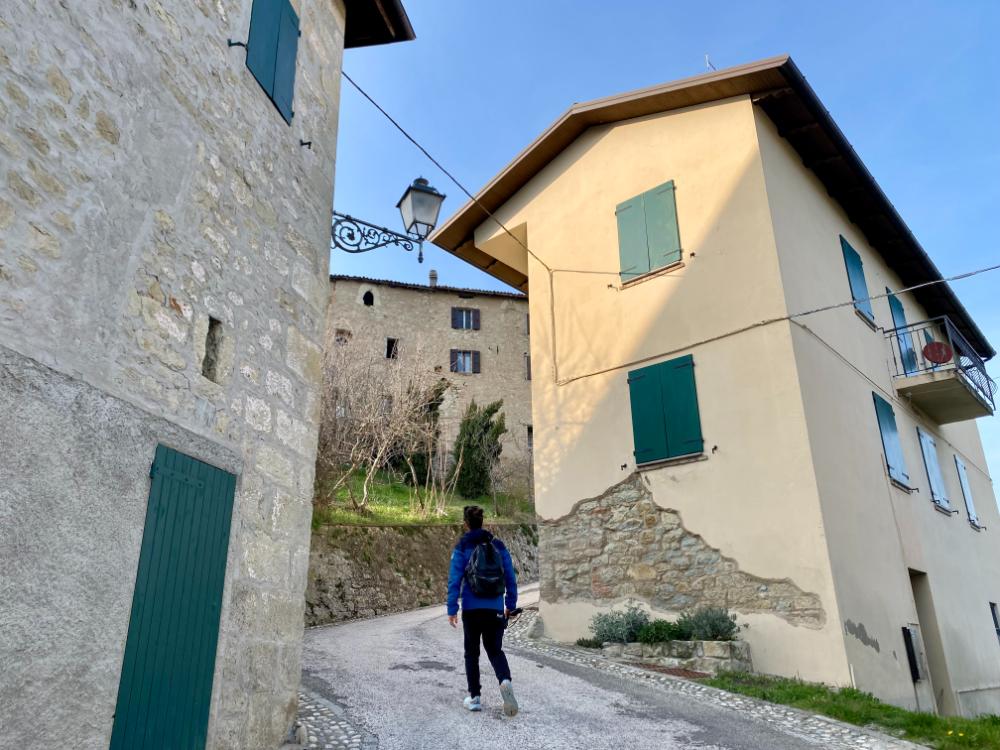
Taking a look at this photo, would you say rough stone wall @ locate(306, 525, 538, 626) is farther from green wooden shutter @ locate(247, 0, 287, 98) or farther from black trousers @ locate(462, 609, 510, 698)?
green wooden shutter @ locate(247, 0, 287, 98)

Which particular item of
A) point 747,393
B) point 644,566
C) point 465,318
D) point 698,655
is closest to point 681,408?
point 747,393

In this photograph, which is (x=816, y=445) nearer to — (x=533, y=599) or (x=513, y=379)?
(x=533, y=599)

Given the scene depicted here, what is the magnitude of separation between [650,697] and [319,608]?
7176 mm

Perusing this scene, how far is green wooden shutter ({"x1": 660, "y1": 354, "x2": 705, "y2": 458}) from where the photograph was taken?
386 inches

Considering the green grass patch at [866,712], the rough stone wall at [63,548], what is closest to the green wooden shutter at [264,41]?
the rough stone wall at [63,548]

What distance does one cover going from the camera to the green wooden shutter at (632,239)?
11102 millimetres

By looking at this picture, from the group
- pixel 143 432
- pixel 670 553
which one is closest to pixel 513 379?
pixel 670 553

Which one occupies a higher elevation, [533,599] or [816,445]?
[816,445]

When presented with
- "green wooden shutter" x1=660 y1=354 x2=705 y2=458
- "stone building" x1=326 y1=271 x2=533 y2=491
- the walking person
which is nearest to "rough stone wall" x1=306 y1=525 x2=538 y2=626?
"green wooden shutter" x1=660 y1=354 x2=705 y2=458

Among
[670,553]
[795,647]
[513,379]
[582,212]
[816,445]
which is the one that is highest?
[513,379]

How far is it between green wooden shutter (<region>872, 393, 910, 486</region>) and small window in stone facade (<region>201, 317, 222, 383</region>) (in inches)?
377

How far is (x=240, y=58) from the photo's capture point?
5.33 m

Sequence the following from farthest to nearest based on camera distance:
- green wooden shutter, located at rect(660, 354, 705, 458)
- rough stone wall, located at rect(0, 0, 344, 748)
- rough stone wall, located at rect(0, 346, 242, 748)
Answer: green wooden shutter, located at rect(660, 354, 705, 458) → rough stone wall, located at rect(0, 0, 344, 748) → rough stone wall, located at rect(0, 346, 242, 748)

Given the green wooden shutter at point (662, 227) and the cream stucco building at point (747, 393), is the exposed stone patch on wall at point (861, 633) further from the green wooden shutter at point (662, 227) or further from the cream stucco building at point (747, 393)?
the green wooden shutter at point (662, 227)
